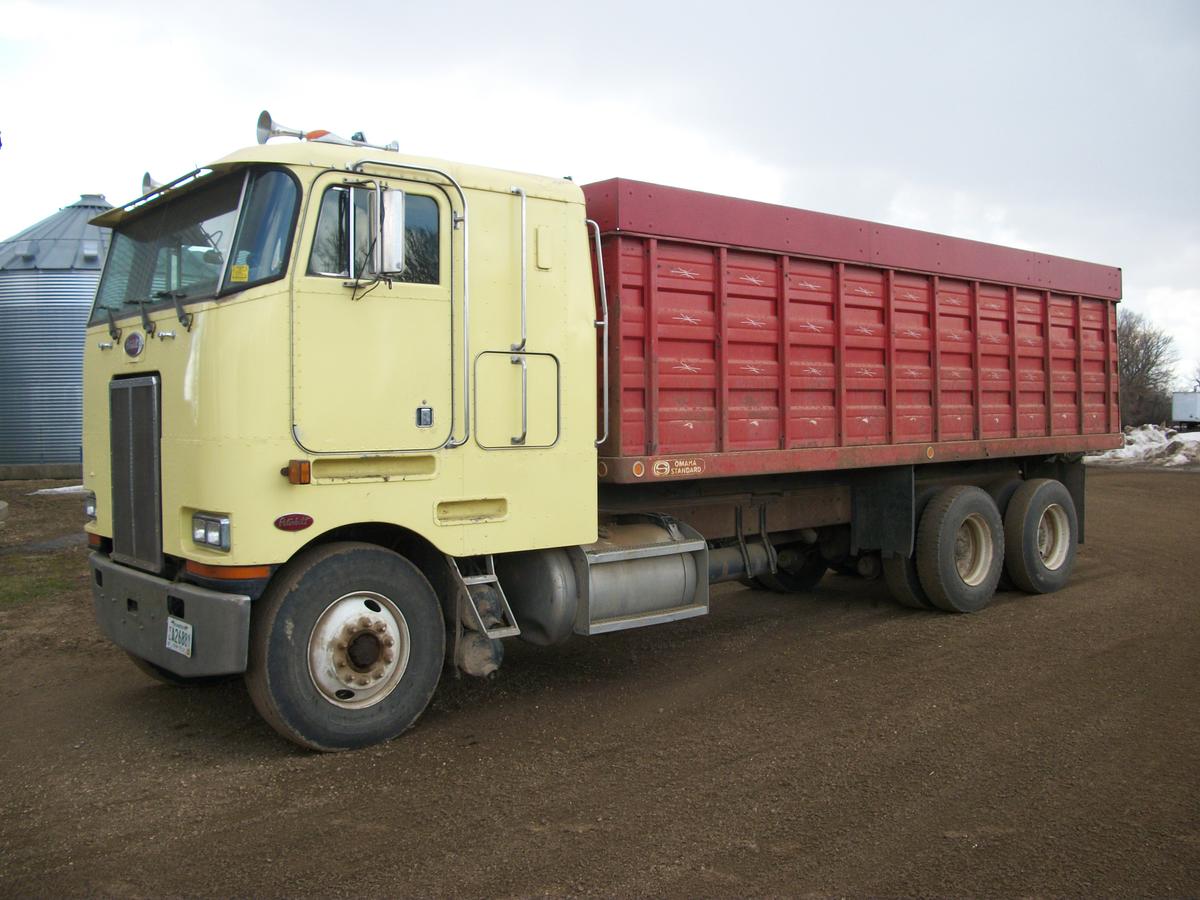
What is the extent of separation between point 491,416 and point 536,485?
1.62ft

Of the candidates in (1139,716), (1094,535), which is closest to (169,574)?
(1139,716)

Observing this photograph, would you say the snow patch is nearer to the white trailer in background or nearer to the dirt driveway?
the white trailer in background

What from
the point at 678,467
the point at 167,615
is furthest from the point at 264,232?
the point at 678,467

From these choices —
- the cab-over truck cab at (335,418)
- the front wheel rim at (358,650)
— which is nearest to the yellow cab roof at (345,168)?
the cab-over truck cab at (335,418)

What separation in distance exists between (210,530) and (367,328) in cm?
124

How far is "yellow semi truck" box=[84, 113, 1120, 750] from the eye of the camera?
16.5 ft

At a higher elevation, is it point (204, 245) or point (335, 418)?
point (204, 245)

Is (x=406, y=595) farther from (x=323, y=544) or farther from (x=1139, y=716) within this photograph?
(x=1139, y=716)

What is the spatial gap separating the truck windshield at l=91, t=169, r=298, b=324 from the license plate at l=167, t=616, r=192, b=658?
161cm

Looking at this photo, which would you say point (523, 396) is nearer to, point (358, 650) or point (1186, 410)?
point (358, 650)

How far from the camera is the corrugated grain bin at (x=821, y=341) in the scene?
6.43m

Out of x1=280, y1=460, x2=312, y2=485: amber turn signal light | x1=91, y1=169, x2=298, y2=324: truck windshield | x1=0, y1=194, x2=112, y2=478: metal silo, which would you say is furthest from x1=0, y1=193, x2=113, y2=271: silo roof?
x1=280, y1=460, x2=312, y2=485: amber turn signal light

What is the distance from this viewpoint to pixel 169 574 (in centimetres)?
552

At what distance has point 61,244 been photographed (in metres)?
20.9
